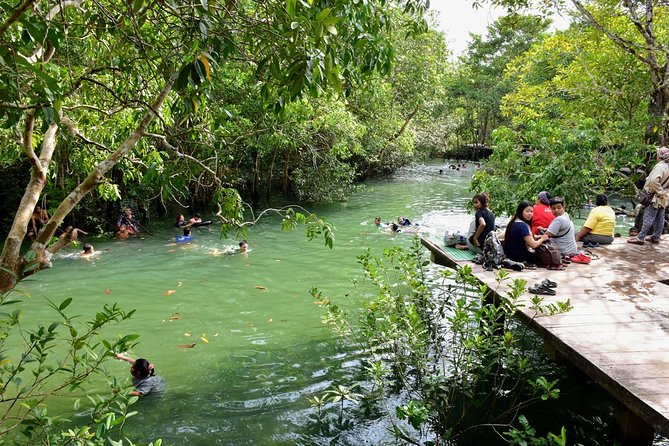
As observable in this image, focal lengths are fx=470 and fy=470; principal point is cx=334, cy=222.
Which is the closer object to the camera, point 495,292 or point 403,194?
point 495,292

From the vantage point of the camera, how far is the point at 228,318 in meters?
8.38

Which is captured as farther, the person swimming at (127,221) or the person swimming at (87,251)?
the person swimming at (127,221)

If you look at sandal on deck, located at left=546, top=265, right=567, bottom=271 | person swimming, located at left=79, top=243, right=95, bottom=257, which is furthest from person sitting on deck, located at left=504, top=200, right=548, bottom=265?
person swimming, located at left=79, top=243, right=95, bottom=257

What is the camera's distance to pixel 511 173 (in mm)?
10172

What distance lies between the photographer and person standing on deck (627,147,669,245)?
27.5ft

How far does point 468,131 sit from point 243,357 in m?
46.9

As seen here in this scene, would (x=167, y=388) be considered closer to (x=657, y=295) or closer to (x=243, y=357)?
(x=243, y=357)

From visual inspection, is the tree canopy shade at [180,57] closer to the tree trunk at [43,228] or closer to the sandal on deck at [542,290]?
the tree trunk at [43,228]

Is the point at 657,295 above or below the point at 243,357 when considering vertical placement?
above

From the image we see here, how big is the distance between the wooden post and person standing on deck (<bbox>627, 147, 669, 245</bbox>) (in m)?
5.45

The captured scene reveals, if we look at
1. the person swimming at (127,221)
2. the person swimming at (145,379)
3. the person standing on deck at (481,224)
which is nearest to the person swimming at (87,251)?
the person swimming at (127,221)

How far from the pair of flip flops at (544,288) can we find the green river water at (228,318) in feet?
8.11

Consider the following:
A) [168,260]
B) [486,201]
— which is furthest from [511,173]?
[168,260]

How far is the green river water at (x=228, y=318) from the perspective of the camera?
537 cm
